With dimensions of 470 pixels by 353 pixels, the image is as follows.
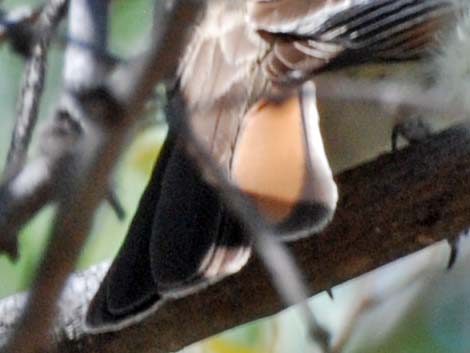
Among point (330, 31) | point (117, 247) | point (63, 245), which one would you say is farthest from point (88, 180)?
point (117, 247)

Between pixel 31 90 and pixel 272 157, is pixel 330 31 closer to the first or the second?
pixel 272 157

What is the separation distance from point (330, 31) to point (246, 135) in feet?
0.65

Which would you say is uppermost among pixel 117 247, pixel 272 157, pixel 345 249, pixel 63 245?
pixel 63 245

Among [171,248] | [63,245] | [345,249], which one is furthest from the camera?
[345,249]

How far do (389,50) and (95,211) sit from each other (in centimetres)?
107

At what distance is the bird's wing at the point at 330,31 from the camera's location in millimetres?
1752

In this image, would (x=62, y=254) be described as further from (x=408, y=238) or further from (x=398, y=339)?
(x=398, y=339)

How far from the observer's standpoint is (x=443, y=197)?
67.4 inches

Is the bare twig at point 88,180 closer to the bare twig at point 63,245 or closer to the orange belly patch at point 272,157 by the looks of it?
the bare twig at point 63,245

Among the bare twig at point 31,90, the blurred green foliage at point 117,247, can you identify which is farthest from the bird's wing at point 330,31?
the blurred green foliage at point 117,247

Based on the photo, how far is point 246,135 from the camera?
173cm

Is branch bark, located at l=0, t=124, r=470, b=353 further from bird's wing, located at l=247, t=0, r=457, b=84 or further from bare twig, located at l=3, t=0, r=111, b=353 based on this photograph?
bare twig, located at l=3, t=0, r=111, b=353

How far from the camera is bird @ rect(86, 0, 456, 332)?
1541 mm

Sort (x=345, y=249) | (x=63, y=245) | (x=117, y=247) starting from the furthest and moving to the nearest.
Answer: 1. (x=117, y=247)
2. (x=345, y=249)
3. (x=63, y=245)
